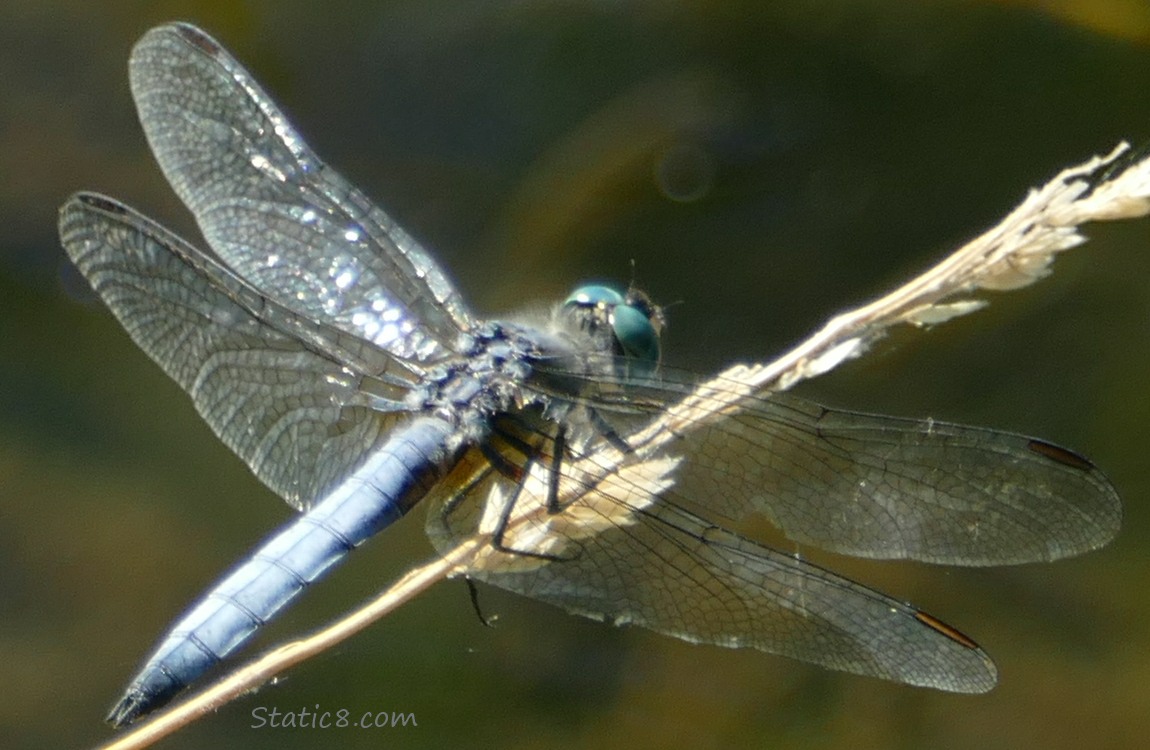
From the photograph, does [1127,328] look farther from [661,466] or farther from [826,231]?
Answer: [661,466]

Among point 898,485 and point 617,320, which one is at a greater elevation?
point 617,320

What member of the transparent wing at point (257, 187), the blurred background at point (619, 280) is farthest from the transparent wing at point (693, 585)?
the blurred background at point (619, 280)

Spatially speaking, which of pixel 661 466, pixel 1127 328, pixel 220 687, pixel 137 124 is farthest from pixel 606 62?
pixel 220 687

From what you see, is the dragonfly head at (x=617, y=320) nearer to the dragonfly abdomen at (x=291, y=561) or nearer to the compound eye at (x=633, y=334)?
the compound eye at (x=633, y=334)

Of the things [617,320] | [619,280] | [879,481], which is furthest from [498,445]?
Result: [619,280]

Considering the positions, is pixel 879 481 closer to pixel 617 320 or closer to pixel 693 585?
pixel 693 585

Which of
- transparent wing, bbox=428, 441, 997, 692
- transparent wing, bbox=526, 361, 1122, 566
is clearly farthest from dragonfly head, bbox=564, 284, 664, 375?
transparent wing, bbox=428, 441, 997, 692
